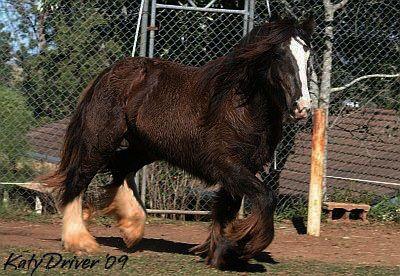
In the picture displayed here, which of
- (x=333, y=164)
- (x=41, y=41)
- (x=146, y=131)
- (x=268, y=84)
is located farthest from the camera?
(x=333, y=164)

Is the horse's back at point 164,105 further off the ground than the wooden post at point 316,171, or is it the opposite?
the horse's back at point 164,105

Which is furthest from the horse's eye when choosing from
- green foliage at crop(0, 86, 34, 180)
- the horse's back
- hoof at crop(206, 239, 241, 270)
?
green foliage at crop(0, 86, 34, 180)

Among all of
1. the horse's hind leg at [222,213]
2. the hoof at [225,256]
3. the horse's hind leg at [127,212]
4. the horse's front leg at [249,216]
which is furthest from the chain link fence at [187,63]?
the horse's front leg at [249,216]

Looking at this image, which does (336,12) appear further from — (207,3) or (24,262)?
(24,262)

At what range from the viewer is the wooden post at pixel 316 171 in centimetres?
838

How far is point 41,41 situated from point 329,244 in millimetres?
3636

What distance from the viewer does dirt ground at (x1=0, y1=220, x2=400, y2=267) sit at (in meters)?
7.30

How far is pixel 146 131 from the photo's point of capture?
6.82 meters

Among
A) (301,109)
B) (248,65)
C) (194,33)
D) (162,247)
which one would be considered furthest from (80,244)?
(194,33)

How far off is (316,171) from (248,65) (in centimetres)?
248

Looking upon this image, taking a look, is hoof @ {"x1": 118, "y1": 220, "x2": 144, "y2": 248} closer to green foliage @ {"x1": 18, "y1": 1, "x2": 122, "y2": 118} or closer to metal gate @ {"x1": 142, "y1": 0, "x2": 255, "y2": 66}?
green foliage @ {"x1": 18, "y1": 1, "x2": 122, "y2": 118}

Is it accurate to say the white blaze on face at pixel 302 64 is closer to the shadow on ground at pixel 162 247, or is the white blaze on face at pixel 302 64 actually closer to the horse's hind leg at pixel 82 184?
the shadow on ground at pixel 162 247

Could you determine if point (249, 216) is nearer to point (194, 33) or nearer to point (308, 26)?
point (308, 26)

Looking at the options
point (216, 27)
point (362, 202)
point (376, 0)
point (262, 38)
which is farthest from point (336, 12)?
point (262, 38)
